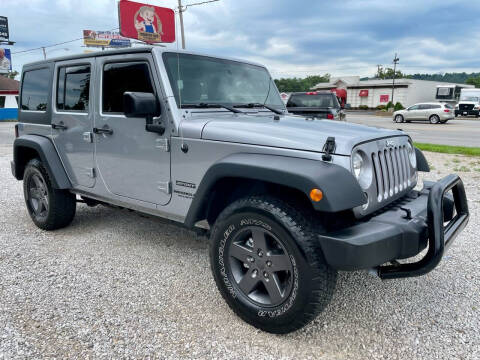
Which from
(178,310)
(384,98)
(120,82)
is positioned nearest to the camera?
(178,310)

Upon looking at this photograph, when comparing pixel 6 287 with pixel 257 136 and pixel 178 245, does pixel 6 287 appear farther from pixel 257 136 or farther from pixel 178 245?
pixel 257 136

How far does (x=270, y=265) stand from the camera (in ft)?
8.21

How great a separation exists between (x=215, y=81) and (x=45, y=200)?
8.39 ft

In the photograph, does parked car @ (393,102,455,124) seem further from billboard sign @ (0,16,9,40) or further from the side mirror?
billboard sign @ (0,16,9,40)

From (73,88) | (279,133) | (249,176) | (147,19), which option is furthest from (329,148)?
(147,19)

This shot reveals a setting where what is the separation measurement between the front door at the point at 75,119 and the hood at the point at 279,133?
1392 millimetres

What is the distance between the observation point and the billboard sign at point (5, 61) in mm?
44353

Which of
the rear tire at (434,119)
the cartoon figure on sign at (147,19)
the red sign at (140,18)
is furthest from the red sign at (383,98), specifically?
the cartoon figure on sign at (147,19)

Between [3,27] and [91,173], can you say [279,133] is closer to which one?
[91,173]

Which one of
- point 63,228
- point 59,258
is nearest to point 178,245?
point 59,258

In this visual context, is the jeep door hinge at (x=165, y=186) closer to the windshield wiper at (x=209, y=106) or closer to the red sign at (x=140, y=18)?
the windshield wiper at (x=209, y=106)

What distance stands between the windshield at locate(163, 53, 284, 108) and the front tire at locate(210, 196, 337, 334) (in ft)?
3.70

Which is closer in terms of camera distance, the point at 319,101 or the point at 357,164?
the point at 357,164

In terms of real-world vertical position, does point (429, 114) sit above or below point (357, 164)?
below
